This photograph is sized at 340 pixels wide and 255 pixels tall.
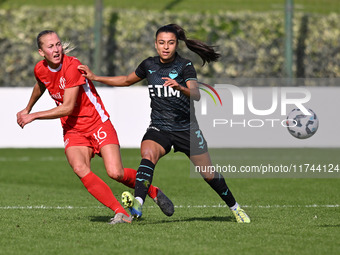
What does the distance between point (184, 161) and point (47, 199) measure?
20.9 ft

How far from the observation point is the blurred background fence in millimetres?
20000

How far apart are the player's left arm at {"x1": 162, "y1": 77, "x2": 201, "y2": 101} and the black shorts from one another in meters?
0.44

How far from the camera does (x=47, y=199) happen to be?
9.73 metres

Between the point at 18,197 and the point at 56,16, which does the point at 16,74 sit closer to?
the point at 56,16

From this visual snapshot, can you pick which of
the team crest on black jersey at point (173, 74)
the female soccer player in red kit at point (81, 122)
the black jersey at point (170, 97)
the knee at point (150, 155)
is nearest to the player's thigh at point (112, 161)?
the female soccer player in red kit at point (81, 122)

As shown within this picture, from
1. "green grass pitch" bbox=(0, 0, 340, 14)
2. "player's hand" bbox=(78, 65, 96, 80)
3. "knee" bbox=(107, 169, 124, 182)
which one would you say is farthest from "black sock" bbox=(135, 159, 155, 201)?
"green grass pitch" bbox=(0, 0, 340, 14)

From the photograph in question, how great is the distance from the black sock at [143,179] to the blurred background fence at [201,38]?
41.7 ft

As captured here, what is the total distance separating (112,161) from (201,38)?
14.2m

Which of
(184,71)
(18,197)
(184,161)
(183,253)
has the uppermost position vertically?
(184,71)

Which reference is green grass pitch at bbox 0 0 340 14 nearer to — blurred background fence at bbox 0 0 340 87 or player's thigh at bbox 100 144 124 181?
blurred background fence at bbox 0 0 340 87

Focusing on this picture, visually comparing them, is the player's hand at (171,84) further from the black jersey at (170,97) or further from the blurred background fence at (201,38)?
the blurred background fence at (201,38)

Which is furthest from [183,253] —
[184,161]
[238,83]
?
[238,83]

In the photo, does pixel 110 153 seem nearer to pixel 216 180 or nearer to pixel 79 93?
pixel 79 93

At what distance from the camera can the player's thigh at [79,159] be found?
719 cm
